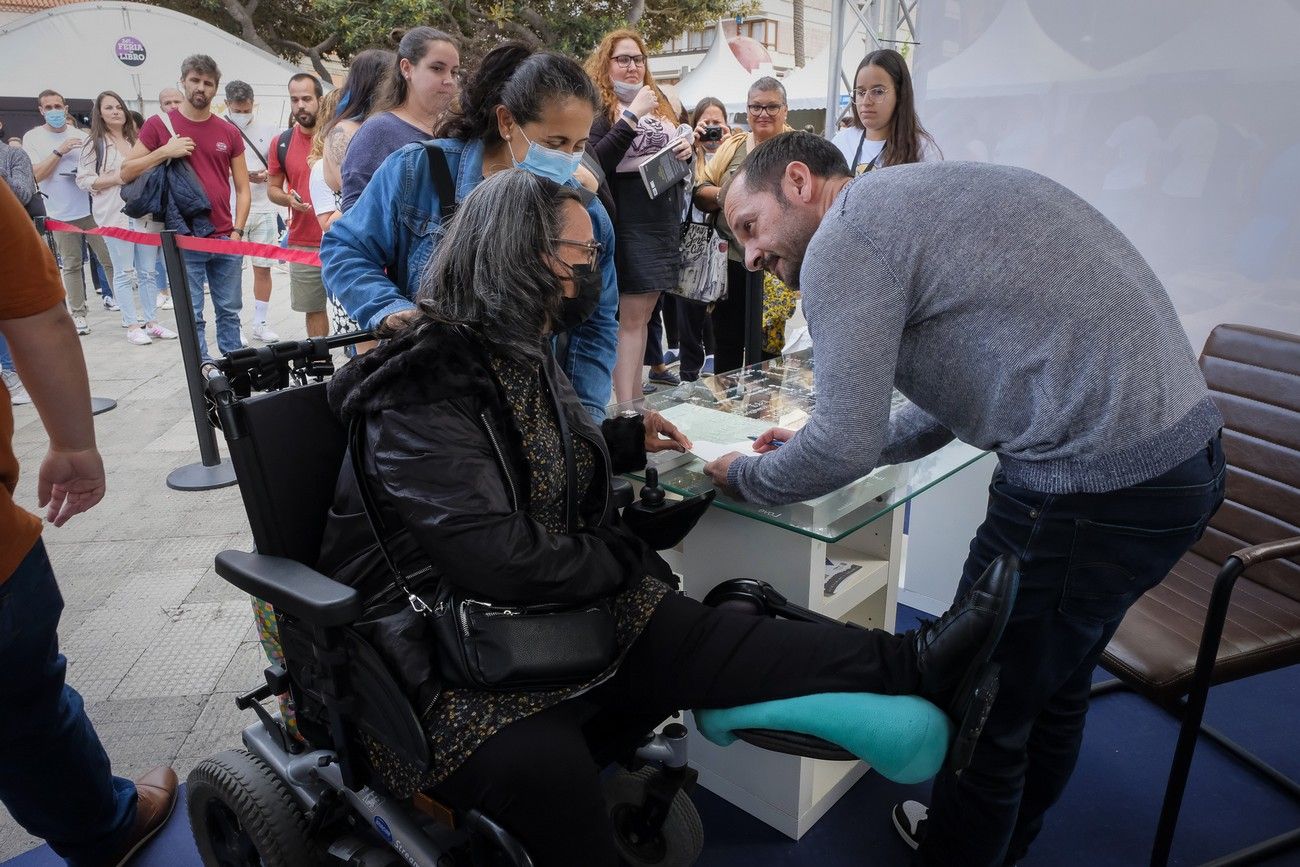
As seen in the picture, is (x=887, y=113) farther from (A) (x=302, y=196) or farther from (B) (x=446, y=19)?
(B) (x=446, y=19)

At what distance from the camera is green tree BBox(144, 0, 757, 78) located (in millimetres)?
16172

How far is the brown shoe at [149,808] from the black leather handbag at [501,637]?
1035mm

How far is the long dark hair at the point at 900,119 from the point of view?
3426 mm

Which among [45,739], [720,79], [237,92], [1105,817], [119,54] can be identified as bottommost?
[1105,817]

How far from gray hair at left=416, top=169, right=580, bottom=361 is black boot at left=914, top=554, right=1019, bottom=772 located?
2.70 feet

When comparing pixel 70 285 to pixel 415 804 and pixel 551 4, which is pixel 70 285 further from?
pixel 551 4

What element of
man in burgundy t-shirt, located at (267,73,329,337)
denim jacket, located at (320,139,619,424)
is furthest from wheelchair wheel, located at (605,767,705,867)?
man in burgundy t-shirt, located at (267,73,329,337)

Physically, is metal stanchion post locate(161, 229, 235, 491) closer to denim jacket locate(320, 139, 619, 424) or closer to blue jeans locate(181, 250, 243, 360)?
blue jeans locate(181, 250, 243, 360)

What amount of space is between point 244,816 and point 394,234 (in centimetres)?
133

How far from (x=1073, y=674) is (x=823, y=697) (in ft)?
1.92

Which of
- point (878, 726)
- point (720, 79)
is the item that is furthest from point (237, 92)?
point (720, 79)

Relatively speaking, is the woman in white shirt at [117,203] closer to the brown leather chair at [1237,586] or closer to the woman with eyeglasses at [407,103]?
the woman with eyeglasses at [407,103]

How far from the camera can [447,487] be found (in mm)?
1381

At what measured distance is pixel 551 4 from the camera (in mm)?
17594
